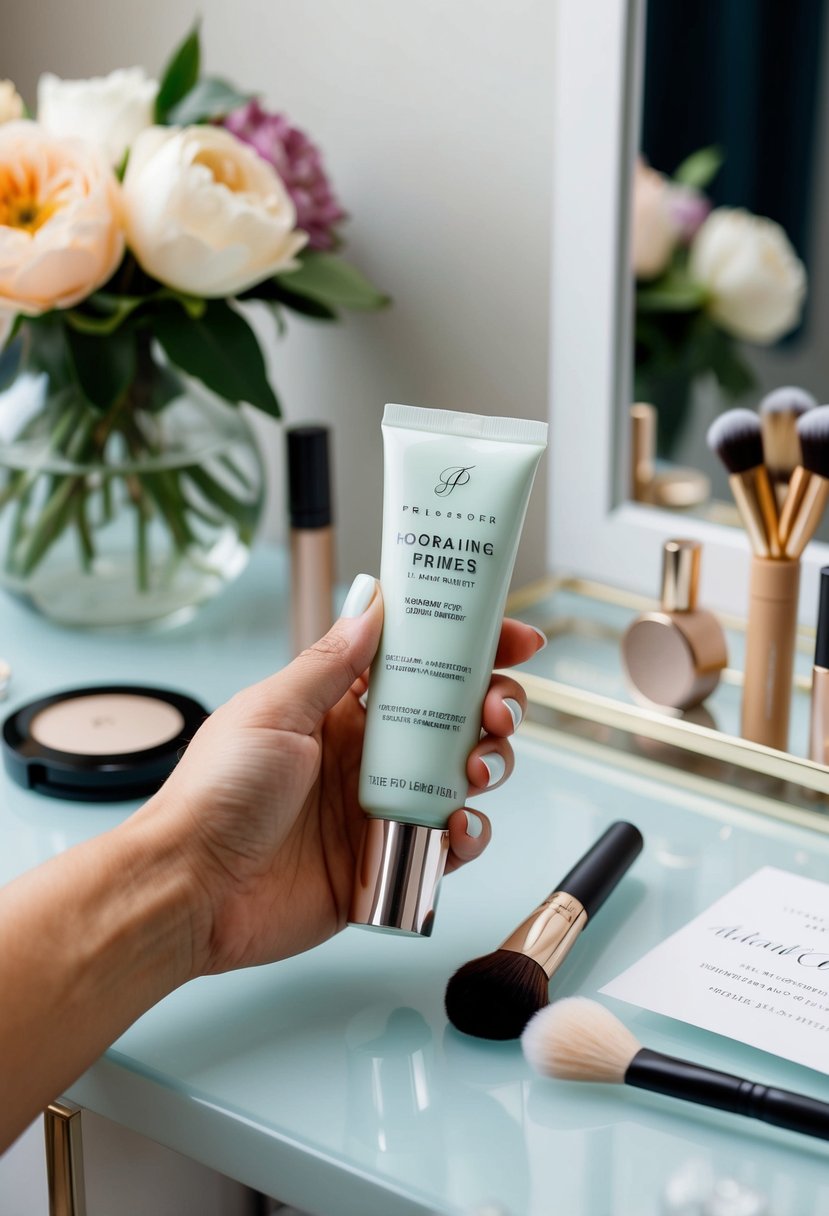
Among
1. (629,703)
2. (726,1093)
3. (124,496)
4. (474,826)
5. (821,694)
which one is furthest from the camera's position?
(124,496)

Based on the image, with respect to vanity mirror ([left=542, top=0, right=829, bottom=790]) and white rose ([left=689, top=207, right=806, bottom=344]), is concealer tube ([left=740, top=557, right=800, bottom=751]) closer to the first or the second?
vanity mirror ([left=542, top=0, right=829, bottom=790])

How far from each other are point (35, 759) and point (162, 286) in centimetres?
33

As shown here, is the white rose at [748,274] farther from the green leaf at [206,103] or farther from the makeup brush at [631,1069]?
the makeup brush at [631,1069]

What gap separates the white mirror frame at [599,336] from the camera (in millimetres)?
827

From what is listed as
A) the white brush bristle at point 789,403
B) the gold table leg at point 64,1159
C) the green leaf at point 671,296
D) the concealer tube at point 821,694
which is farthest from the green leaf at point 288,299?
the gold table leg at point 64,1159

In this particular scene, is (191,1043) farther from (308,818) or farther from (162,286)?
(162,286)

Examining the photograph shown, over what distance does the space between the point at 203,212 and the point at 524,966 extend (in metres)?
0.48

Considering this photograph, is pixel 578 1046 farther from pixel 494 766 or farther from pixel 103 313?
pixel 103 313

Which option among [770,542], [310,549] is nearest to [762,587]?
[770,542]

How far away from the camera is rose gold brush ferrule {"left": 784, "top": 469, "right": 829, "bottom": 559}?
27.7 inches

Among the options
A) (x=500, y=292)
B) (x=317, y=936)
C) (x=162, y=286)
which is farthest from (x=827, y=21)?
(x=317, y=936)

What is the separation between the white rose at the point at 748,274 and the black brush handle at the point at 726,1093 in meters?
0.49

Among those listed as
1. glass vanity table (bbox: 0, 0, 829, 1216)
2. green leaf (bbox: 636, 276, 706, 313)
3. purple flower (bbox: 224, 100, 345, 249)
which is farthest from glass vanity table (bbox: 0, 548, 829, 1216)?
purple flower (bbox: 224, 100, 345, 249)

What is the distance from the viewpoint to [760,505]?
0.72m
